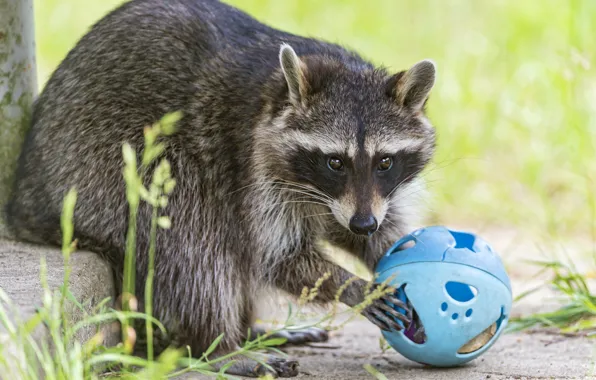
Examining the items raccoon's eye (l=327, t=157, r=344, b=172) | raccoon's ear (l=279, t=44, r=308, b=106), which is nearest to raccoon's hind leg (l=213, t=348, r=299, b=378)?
raccoon's eye (l=327, t=157, r=344, b=172)

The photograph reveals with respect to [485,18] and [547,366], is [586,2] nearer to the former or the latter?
[485,18]

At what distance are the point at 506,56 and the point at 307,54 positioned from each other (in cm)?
375

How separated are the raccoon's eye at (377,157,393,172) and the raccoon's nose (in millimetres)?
277

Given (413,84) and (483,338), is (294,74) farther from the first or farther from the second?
(483,338)

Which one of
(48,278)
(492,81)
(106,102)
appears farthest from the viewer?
(492,81)

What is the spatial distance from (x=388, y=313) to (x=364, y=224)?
0.36m

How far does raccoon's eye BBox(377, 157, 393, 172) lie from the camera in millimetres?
3639

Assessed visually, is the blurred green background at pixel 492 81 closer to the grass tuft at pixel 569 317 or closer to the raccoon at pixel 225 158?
the grass tuft at pixel 569 317

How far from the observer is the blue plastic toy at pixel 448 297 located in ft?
11.0

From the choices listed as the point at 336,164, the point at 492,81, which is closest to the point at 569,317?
the point at 336,164

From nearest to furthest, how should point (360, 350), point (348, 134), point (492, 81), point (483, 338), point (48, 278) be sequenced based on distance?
point (48, 278)
point (483, 338)
point (348, 134)
point (360, 350)
point (492, 81)

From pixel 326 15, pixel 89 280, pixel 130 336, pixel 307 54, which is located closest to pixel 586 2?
pixel 326 15

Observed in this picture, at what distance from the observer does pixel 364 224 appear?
3420 mm

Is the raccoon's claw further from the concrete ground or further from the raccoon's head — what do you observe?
the raccoon's head
